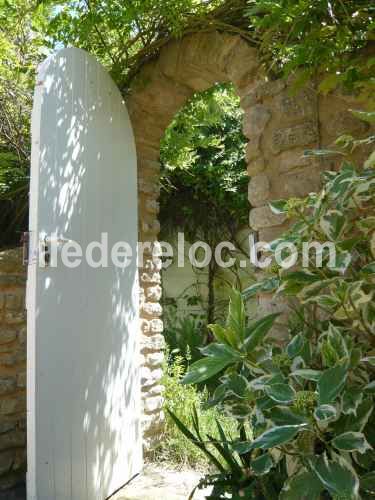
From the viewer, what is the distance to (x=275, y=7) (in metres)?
1.57

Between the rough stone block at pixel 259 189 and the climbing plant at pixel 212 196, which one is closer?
the rough stone block at pixel 259 189

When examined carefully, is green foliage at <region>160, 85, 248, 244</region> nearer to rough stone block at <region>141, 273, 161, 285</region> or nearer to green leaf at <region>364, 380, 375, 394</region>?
rough stone block at <region>141, 273, 161, 285</region>

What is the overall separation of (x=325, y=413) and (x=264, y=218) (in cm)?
111

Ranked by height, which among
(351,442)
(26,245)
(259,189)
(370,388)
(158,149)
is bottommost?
(351,442)

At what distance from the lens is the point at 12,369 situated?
2648 mm

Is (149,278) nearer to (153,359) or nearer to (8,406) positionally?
(153,359)

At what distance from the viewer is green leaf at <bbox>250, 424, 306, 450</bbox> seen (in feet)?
3.49

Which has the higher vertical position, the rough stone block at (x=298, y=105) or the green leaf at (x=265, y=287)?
the rough stone block at (x=298, y=105)

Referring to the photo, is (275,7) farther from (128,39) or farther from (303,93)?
(128,39)

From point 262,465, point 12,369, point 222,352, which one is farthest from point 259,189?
point 12,369

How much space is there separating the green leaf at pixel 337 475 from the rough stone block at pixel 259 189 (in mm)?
1193

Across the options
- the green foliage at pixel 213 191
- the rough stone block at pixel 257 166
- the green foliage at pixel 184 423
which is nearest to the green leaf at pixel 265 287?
the rough stone block at pixel 257 166

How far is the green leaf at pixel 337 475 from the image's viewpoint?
1004 millimetres

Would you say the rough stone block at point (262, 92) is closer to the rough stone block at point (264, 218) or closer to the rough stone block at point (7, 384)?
the rough stone block at point (264, 218)
